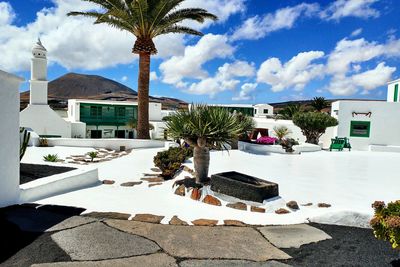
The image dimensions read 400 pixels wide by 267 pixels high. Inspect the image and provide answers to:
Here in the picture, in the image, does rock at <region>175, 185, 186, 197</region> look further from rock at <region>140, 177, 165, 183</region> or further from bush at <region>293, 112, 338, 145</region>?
bush at <region>293, 112, 338, 145</region>

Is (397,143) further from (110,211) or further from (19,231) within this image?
(19,231)

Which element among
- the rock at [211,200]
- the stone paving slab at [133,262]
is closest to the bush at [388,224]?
the stone paving slab at [133,262]

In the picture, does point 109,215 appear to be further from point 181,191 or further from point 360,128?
point 360,128

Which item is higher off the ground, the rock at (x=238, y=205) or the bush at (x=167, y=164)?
the bush at (x=167, y=164)

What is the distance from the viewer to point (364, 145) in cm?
2367

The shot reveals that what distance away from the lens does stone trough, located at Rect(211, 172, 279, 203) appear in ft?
20.1

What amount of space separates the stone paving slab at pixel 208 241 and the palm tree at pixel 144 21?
13453 millimetres

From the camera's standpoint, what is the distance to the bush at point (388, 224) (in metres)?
3.40

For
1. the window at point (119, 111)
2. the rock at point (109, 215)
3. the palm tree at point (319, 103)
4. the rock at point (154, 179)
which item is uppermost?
the palm tree at point (319, 103)

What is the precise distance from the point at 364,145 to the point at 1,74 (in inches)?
991

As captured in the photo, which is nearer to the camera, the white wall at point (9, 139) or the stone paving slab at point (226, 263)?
the stone paving slab at point (226, 263)

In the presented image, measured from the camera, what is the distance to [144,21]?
16.7 meters

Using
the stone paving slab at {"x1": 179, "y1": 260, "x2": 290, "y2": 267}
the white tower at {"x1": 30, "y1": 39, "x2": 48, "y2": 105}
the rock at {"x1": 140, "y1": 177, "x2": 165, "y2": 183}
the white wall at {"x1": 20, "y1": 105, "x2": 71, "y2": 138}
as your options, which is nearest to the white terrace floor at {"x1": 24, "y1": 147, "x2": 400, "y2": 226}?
the rock at {"x1": 140, "y1": 177, "x2": 165, "y2": 183}

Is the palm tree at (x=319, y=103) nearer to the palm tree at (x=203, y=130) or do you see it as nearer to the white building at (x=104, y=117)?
the white building at (x=104, y=117)
